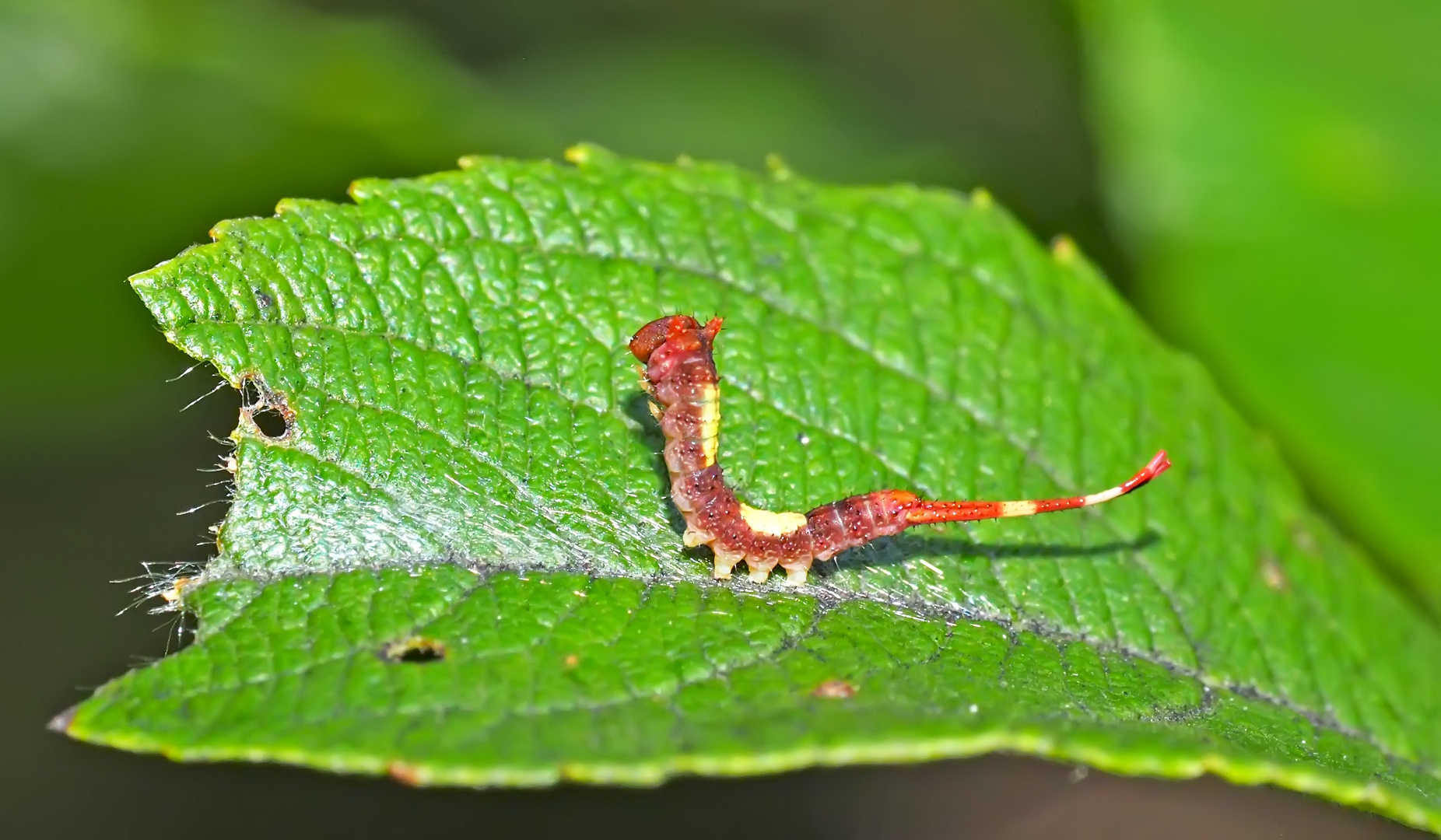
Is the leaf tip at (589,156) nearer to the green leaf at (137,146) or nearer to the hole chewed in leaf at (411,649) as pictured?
the hole chewed in leaf at (411,649)

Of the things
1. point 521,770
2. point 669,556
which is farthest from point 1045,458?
point 521,770

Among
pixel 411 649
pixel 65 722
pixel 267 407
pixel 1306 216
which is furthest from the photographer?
pixel 1306 216

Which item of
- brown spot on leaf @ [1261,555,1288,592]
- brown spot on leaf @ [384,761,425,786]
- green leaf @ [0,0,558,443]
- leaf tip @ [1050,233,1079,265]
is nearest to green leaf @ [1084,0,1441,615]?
brown spot on leaf @ [1261,555,1288,592]

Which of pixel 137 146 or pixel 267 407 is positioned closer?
pixel 267 407

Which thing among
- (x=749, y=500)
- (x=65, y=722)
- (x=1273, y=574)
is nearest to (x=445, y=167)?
(x=749, y=500)

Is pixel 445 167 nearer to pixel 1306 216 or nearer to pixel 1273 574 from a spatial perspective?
pixel 1306 216

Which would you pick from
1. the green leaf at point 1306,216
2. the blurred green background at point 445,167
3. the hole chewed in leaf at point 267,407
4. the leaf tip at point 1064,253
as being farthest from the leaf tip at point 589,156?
the green leaf at point 1306,216

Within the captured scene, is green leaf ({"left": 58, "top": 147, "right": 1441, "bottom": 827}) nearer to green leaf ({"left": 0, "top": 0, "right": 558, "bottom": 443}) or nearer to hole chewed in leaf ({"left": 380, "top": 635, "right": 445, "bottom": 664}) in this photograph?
hole chewed in leaf ({"left": 380, "top": 635, "right": 445, "bottom": 664})
